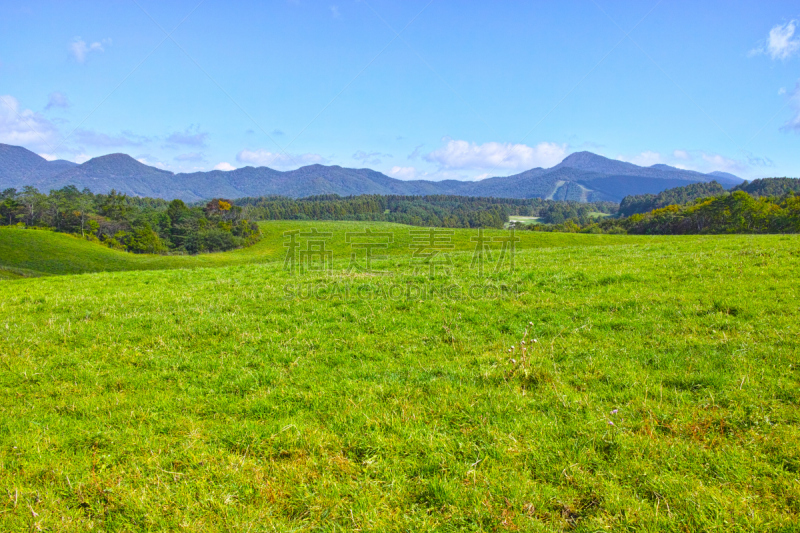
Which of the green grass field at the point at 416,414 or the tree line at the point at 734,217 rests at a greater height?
the tree line at the point at 734,217

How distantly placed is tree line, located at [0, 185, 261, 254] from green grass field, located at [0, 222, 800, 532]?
87.0m

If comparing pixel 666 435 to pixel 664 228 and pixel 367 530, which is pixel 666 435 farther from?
pixel 664 228

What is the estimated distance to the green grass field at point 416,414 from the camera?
3.72m

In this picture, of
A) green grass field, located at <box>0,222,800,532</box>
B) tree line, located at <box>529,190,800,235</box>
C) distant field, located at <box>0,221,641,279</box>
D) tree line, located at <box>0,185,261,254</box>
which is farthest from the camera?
tree line, located at <box>529,190,800,235</box>

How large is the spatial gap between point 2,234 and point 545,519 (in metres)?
82.4

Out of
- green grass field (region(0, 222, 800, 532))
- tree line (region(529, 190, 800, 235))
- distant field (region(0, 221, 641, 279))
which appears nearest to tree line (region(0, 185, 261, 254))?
distant field (region(0, 221, 641, 279))

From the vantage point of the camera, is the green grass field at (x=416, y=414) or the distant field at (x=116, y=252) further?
the distant field at (x=116, y=252)

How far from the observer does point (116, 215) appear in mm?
96375

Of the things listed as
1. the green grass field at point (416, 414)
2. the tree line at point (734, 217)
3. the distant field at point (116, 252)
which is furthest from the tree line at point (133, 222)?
the tree line at point (734, 217)

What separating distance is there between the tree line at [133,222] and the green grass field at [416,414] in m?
87.0

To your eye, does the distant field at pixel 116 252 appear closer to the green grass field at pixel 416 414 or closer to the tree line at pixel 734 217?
the green grass field at pixel 416 414

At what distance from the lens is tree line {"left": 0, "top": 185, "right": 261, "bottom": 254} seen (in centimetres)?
8756

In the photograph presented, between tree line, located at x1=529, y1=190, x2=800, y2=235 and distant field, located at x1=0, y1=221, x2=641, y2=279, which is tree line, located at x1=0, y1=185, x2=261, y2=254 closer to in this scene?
distant field, located at x1=0, y1=221, x2=641, y2=279

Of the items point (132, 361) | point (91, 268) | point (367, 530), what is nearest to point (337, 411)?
point (367, 530)
